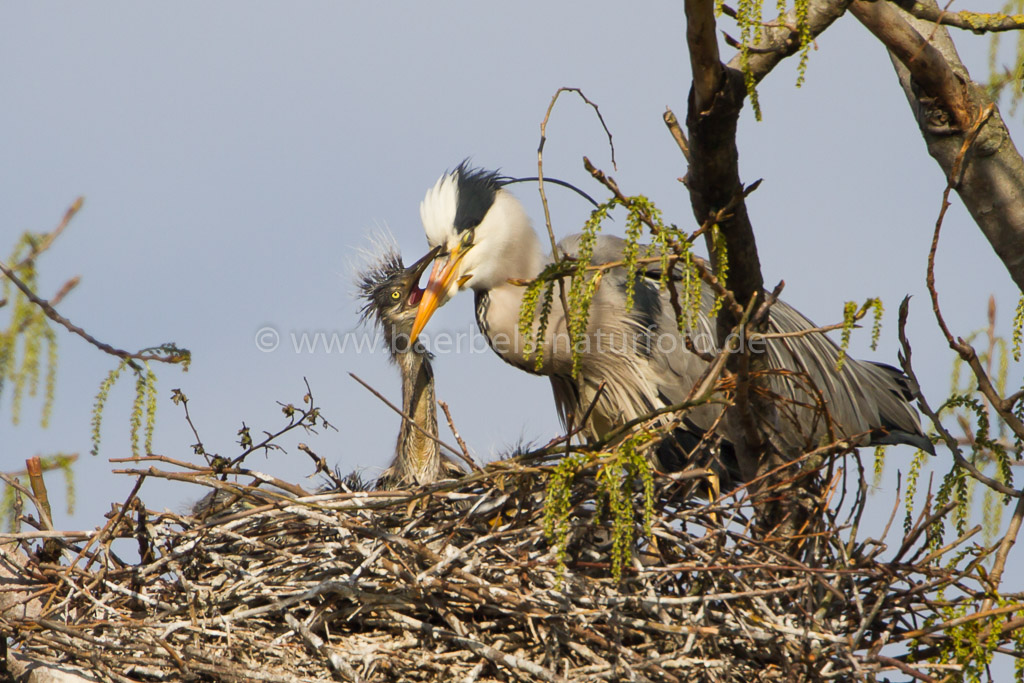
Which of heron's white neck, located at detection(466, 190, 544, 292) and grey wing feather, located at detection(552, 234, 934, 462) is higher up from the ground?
heron's white neck, located at detection(466, 190, 544, 292)

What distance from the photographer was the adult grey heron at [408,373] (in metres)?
4.86

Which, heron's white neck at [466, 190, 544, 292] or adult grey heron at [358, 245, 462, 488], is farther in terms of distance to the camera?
adult grey heron at [358, 245, 462, 488]

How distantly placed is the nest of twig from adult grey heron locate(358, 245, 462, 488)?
1776mm

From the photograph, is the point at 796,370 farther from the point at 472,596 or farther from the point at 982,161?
the point at 472,596

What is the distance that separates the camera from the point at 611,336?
4.10 m

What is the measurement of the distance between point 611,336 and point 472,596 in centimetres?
160

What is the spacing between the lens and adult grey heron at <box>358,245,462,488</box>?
486 cm

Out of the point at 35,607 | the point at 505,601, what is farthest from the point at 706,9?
the point at 35,607

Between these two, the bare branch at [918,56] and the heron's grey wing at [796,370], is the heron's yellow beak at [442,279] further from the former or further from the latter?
the bare branch at [918,56]

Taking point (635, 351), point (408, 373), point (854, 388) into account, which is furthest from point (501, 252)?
point (854, 388)

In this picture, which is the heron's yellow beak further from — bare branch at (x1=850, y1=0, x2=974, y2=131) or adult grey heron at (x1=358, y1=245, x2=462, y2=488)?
bare branch at (x1=850, y1=0, x2=974, y2=131)

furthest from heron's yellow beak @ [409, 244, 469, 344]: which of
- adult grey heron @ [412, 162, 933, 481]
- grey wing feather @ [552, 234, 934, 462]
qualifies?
grey wing feather @ [552, 234, 934, 462]

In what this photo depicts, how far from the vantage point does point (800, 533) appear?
2.80 m

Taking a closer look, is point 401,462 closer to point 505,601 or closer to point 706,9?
point 505,601
